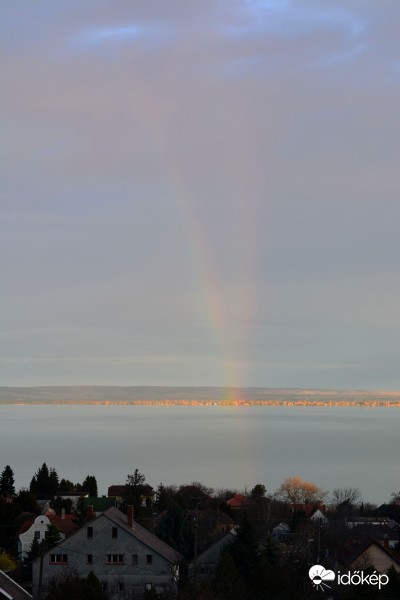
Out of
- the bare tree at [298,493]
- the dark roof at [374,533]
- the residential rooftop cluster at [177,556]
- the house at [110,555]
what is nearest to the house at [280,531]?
the residential rooftop cluster at [177,556]

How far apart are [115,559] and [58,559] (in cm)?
204

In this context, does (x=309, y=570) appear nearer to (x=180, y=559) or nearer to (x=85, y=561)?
(x=180, y=559)

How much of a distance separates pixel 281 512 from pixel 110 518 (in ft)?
89.3

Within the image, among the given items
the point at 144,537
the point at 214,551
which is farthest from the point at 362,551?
the point at 144,537

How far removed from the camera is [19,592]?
28438 millimetres

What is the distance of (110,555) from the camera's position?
37031 mm

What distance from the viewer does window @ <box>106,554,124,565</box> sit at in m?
37.0

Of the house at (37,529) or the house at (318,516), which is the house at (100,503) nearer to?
the house at (318,516)

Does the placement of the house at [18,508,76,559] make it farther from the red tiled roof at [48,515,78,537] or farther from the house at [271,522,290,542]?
the house at [271,522,290,542]

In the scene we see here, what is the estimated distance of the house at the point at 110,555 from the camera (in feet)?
120

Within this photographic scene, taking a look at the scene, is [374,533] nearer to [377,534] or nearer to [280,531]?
[377,534]

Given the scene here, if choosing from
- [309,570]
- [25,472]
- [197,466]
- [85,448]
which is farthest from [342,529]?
[85,448]

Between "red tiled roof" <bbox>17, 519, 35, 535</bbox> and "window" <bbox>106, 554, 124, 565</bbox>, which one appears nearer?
"window" <bbox>106, 554, 124, 565</bbox>

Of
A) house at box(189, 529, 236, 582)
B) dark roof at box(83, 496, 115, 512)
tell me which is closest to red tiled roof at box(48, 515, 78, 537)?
house at box(189, 529, 236, 582)
